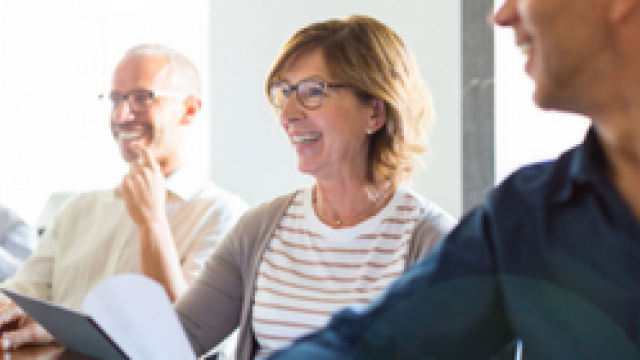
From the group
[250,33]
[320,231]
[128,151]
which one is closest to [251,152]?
[250,33]

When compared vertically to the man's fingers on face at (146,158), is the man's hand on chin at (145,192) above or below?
below

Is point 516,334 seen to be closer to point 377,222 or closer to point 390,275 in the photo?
point 390,275

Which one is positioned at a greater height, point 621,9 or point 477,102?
point 621,9

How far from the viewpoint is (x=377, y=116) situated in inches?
62.5

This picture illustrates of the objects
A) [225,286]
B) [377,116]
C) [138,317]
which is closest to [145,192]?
[225,286]

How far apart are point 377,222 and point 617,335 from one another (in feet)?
2.60

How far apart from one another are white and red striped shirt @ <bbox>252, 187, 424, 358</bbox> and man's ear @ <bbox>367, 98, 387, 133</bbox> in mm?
195

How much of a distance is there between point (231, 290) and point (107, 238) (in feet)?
2.46

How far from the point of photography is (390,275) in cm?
134

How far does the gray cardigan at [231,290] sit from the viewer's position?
147 centimetres

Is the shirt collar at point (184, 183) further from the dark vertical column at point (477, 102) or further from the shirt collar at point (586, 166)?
the shirt collar at point (586, 166)

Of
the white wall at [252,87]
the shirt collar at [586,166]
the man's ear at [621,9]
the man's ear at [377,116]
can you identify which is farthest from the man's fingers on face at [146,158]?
the man's ear at [621,9]

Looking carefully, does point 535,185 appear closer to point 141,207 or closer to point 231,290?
point 231,290

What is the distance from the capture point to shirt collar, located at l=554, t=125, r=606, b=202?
0.67m
